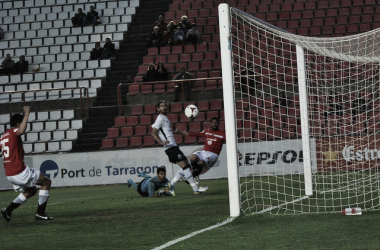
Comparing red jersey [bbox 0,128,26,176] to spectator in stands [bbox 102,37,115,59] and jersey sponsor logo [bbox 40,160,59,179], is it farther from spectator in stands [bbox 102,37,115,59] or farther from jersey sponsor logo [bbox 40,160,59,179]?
spectator in stands [bbox 102,37,115,59]

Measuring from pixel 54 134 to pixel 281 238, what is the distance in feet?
51.8

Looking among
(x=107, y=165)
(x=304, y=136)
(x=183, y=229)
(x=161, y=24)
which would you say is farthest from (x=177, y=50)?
(x=183, y=229)

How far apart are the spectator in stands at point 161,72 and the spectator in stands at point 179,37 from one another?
199 centimetres

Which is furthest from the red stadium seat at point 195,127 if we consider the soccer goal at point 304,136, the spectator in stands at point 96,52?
the spectator in stands at point 96,52

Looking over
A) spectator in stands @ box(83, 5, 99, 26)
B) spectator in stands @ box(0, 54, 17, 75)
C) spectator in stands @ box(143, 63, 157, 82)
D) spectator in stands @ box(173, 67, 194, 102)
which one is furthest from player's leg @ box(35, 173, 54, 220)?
spectator in stands @ box(83, 5, 99, 26)

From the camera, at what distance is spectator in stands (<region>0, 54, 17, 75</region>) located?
23.8 m

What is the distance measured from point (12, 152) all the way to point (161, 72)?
12631 millimetres

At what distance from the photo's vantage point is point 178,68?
22469 mm

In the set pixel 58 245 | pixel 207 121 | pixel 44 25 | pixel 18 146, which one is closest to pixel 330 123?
pixel 207 121

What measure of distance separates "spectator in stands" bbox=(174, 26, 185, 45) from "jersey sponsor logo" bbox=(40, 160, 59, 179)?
7.08 meters

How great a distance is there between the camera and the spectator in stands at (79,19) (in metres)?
25.2

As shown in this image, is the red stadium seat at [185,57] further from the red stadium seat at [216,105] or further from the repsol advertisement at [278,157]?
the repsol advertisement at [278,157]

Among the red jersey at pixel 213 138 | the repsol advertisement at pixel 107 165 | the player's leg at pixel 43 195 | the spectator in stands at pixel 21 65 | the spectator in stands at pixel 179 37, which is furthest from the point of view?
the spectator in stands at pixel 21 65

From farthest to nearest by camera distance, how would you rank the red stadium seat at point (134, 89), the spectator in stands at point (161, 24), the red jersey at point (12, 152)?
1. the spectator in stands at point (161, 24)
2. the red stadium seat at point (134, 89)
3. the red jersey at point (12, 152)
